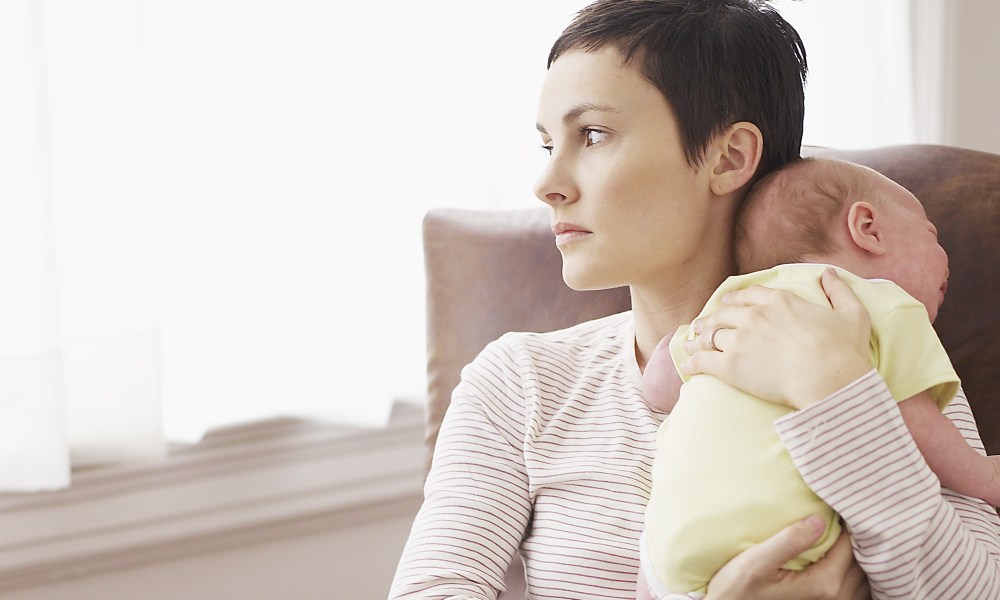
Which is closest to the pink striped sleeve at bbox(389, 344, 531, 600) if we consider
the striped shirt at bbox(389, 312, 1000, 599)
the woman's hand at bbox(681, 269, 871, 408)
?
the striped shirt at bbox(389, 312, 1000, 599)

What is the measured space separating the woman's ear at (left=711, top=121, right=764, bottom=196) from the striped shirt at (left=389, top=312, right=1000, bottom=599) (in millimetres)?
233

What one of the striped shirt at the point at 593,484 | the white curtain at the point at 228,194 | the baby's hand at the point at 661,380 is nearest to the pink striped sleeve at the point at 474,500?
the striped shirt at the point at 593,484

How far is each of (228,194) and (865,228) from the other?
3.76ft

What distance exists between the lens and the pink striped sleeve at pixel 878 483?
87cm

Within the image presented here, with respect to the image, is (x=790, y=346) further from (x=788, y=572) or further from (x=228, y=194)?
(x=228, y=194)

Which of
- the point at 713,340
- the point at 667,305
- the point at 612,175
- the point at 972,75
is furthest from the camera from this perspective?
the point at 972,75

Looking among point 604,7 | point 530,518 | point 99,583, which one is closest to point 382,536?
point 99,583

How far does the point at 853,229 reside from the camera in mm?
1046

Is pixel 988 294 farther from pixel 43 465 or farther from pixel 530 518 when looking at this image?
pixel 43 465

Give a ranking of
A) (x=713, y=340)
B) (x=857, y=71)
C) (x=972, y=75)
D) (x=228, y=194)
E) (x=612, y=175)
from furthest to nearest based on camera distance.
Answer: (x=972, y=75) < (x=857, y=71) < (x=228, y=194) < (x=612, y=175) < (x=713, y=340)

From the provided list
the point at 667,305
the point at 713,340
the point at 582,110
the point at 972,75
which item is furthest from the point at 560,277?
the point at 972,75

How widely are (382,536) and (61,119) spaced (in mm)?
1013

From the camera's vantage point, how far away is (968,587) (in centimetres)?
92

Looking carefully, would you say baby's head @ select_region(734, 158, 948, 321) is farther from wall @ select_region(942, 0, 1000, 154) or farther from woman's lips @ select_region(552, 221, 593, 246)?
wall @ select_region(942, 0, 1000, 154)
